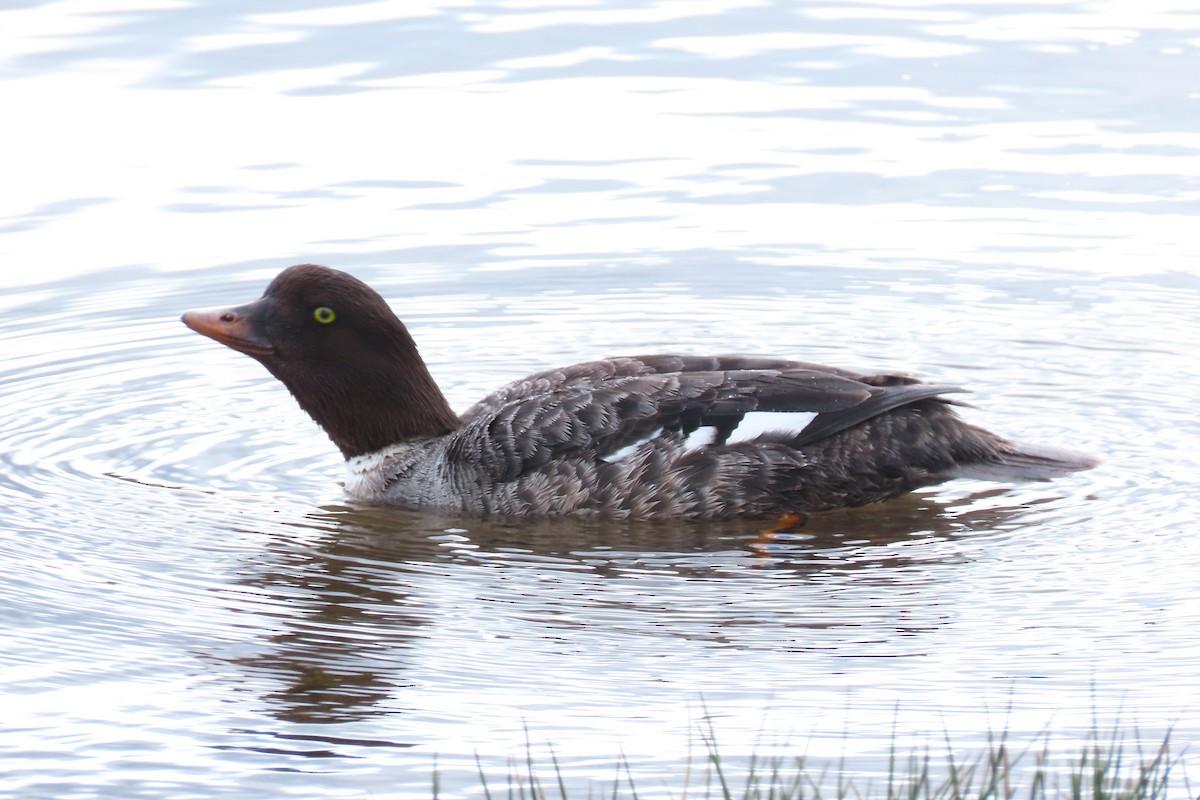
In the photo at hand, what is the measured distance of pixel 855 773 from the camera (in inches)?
234

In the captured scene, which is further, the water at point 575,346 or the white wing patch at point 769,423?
the white wing patch at point 769,423

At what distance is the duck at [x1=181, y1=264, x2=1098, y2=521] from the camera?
878 cm

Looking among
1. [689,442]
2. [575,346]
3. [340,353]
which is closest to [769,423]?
[689,442]

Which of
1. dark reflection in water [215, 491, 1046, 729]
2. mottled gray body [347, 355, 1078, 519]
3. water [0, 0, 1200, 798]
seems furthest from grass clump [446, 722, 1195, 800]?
mottled gray body [347, 355, 1078, 519]

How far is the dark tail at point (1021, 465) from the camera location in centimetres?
876

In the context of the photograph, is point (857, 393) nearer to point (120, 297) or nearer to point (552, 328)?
point (552, 328)

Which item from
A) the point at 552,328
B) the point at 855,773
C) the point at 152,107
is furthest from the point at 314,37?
the point at 855,773

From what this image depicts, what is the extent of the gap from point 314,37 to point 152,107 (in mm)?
1896

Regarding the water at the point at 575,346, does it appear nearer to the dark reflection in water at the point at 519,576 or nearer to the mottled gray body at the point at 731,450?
the dark reflection in water at the point at 519,576

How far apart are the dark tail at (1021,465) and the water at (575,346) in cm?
17

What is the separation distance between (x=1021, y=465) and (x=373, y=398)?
312 cm

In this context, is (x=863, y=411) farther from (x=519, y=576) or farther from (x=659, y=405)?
(x=519, y=576)

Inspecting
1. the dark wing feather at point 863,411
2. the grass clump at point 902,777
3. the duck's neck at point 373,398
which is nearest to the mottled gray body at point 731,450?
the dark wing feather at point 863,411

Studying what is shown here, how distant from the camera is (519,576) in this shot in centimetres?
800
